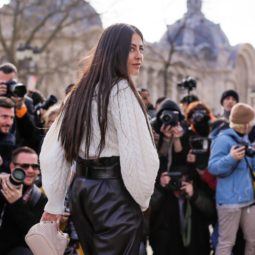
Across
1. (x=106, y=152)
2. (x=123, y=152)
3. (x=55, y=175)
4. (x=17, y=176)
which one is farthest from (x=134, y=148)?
(x=17, y=176)

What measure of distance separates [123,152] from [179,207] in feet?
11.7

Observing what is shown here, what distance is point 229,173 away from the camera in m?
6.43

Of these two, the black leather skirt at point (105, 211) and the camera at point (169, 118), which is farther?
the camera at point (169, 118)

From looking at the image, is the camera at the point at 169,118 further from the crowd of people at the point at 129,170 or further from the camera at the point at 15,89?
the camera at the point at 15,89

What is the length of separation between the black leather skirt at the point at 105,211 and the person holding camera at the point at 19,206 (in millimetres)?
1484

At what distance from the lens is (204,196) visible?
694 cm

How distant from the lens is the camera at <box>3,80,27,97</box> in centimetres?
650

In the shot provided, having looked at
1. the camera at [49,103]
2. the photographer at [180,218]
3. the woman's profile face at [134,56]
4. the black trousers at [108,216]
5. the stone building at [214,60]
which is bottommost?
the photographer at [180,218]

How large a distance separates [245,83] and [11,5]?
60061 mm

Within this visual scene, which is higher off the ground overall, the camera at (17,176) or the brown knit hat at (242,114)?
the brown knit hat at (242,114)

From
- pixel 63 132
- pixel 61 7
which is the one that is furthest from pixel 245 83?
pixel 63 132

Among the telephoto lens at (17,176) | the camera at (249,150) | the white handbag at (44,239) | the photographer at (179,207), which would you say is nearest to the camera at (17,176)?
the telephoto lens at (17,176)

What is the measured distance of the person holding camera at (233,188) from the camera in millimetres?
6395

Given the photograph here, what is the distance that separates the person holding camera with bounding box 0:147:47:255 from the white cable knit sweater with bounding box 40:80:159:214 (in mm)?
1351
